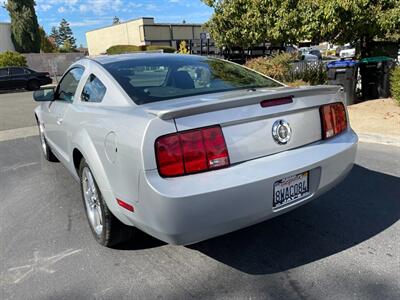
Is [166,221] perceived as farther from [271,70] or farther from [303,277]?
[271,70]

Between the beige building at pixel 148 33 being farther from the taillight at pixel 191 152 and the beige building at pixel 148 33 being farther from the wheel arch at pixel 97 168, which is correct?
the taillight at pixel 191 152

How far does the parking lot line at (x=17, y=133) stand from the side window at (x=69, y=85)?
428 cm

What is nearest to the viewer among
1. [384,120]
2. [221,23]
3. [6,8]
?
[384,120]

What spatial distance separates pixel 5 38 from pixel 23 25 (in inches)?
95.8

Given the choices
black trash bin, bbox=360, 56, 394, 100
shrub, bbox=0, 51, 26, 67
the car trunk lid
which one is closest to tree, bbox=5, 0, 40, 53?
shrub, bbox=0, 51, 26, 67

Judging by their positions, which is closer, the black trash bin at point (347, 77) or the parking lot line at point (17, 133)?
the parking lot line at point (17, 133)

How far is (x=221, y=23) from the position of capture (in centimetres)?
1195

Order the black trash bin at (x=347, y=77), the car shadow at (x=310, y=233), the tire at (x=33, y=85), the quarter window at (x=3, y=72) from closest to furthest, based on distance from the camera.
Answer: the car shadow at (x=310, y=233)
the black trash bin at (x=347, y=77)
the quarter window at (x=3, y=72)
the tire at (x=33, y=85)

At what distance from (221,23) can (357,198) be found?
9.07 metres

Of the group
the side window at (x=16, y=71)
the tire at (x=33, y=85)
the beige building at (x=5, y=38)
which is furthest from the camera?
the beige building at (x=5, y=38)

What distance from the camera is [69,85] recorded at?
4242 mm

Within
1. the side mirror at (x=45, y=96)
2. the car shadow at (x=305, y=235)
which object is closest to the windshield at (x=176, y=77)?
the car shadow at (x=305, y=235)

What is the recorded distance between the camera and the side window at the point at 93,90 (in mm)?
3311

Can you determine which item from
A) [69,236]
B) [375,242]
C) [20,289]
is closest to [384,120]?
[375,242]
